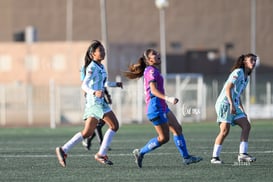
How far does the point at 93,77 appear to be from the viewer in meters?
15.8

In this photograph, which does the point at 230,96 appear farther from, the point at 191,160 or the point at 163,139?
the point at 163,139

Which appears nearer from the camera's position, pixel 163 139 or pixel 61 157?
pixel 163 139

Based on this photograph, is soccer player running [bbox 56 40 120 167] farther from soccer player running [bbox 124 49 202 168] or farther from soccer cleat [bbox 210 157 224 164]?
soccer cleat [bbox 210 157 224 164]

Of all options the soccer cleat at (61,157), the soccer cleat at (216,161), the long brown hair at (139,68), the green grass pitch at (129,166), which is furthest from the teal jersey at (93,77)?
the soccer cleat at (216,161)

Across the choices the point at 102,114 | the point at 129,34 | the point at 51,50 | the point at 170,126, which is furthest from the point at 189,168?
the point at 129,34

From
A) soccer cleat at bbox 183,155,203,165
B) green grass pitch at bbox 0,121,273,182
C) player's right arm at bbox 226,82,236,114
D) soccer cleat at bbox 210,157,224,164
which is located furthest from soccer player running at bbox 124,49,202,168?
player's right arm at bbox 226,82,236,114

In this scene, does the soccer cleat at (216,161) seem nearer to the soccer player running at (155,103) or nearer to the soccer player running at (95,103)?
the soccer player running at (155,103)

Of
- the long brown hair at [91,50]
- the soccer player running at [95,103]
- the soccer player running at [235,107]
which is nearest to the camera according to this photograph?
the soccer player running at [95,103]

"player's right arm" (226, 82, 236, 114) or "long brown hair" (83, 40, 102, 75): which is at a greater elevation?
"long brown hair" (83, 40, 102, 75)

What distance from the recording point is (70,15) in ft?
207

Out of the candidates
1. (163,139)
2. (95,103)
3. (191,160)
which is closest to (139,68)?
(95,103)

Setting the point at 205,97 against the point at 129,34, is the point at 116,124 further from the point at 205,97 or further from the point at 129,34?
the point at 129,34

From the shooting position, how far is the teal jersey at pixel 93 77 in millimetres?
15727

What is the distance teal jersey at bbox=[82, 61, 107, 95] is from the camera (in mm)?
15727
